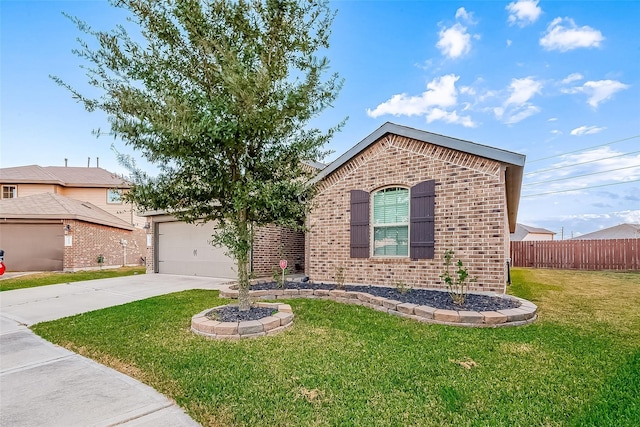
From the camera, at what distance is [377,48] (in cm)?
996

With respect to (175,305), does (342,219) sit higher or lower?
higher

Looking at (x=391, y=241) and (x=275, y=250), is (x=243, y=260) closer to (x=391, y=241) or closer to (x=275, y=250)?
(x=391, y=241)

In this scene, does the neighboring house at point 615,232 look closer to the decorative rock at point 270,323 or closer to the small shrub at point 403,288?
the small shrub at point 403,288

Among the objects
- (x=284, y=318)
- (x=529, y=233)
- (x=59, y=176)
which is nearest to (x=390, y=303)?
(x=284, y=318)

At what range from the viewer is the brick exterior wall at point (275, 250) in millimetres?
10273

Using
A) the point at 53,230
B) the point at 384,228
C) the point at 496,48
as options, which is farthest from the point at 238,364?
the point at 53,230

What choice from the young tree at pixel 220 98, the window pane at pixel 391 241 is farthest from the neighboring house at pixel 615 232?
the young tree at pixel 220 98

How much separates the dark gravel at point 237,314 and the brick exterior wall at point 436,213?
195 centimetres

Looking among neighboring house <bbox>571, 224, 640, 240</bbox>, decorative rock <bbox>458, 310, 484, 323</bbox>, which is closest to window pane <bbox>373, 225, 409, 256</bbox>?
decorative rock <bbox>458, 310, 484, 323</bbox>

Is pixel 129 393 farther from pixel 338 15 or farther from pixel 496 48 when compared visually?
pixel 496 48

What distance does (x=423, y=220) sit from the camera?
23.4 feet

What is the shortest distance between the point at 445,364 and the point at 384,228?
4.41 metres

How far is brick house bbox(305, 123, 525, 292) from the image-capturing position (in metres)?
6.51

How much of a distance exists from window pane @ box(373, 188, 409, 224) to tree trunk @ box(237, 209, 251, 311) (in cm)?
364
